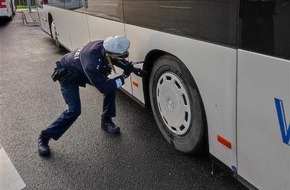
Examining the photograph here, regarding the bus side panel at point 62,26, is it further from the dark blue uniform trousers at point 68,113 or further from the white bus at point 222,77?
the dark blue uniform trousers at point 68,113

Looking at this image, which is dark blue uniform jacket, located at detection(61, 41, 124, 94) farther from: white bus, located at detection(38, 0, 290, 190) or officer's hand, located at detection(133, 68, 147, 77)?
white bus, located at detection(38, 0, 290, 190)

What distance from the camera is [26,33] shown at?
1376 centimetres

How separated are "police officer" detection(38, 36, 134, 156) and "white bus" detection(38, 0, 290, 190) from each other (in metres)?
0.34

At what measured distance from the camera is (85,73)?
11.5ft

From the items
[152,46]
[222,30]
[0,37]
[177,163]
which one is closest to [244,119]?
[222,30]

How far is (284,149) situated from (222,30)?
842mm

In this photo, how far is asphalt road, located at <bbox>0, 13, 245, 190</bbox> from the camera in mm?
3154

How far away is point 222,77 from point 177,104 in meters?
0.88

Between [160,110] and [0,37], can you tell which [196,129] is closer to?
[160,110]

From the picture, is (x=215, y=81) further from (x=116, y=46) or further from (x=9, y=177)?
(x=9, y=177)

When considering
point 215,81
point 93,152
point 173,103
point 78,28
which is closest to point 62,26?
point 78,28

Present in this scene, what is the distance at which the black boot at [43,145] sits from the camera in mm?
3695

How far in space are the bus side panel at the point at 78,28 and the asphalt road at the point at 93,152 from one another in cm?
88

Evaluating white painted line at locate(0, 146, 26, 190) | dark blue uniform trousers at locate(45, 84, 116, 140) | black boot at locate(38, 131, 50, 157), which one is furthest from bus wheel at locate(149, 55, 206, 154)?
white painted line at locate(0, 146, 26, 190)
